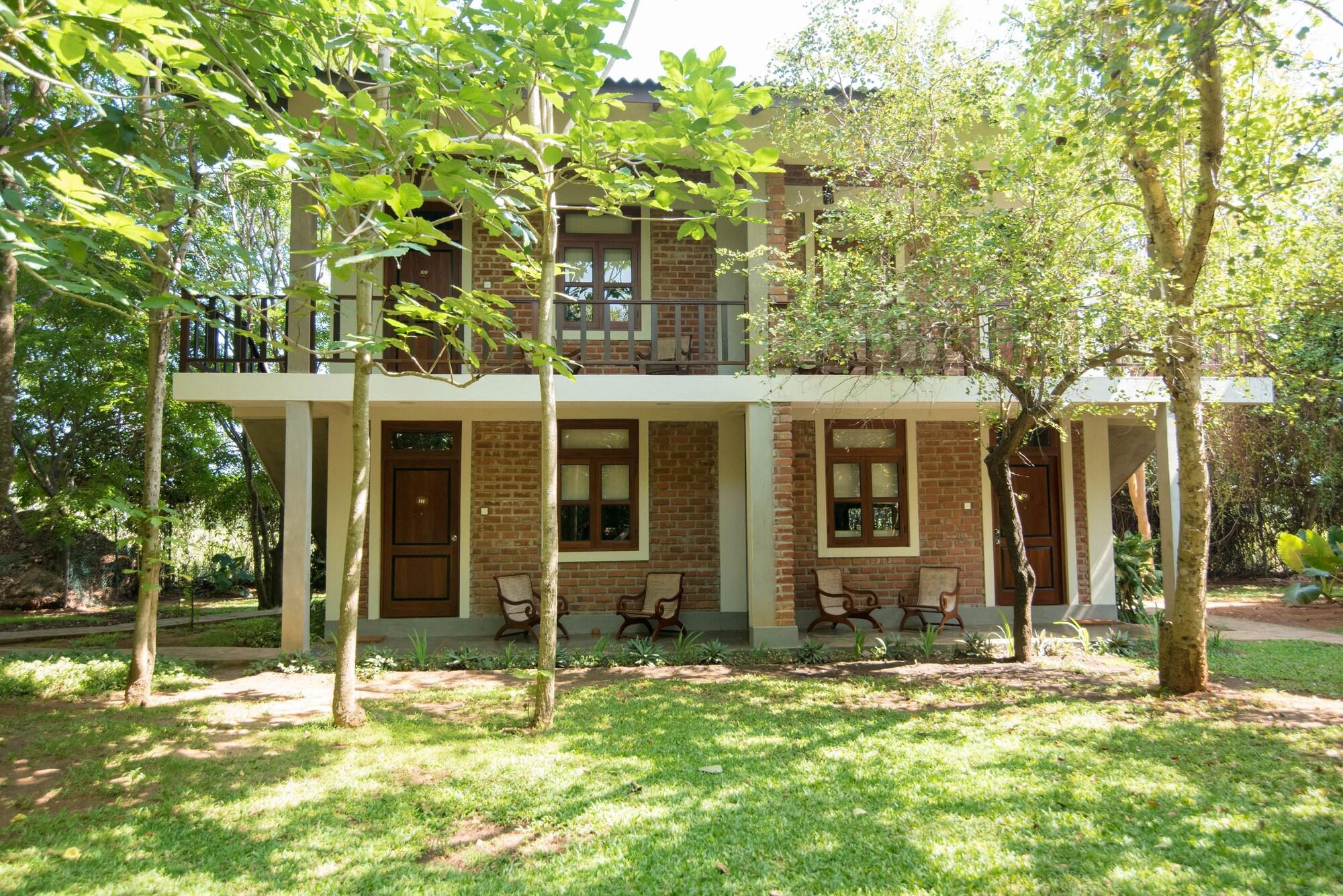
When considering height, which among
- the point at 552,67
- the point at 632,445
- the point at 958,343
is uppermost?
the point at 552,67

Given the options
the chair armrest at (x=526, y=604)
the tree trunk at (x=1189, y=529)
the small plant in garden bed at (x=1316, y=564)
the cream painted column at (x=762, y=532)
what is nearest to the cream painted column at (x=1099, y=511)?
the small plant in garden bed at (x=1316, y=564)

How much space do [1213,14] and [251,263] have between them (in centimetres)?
589

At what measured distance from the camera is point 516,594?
9883 millimetres

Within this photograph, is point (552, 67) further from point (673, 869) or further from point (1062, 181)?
point (1062, 181)

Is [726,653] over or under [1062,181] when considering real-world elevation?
under

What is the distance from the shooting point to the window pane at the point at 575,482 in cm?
1061

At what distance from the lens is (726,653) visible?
8.59m

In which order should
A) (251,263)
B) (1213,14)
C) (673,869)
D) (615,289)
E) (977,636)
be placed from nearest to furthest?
(673,869) → (1213,14) → (251,263) → (977,636) → (615,289)

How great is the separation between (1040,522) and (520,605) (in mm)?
6854

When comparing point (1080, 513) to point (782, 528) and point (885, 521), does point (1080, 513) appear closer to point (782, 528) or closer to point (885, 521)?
point (885, 521)

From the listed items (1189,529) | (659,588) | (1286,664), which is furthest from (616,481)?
(1286,664)

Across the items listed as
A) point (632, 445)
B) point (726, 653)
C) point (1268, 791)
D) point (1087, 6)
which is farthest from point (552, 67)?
point (632, 445)

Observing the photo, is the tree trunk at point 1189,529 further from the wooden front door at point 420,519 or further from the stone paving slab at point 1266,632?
the wooden front door at point 420,519

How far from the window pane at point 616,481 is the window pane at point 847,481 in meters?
2.67
